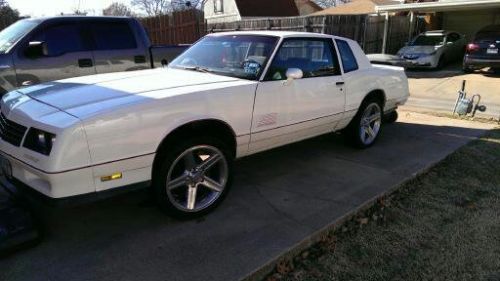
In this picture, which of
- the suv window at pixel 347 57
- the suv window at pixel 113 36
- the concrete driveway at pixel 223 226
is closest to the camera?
the concrete driveway at pixel 223 226

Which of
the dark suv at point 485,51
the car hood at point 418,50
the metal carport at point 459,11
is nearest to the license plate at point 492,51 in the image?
the dark suv at point 485,51

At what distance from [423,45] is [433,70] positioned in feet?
4.22

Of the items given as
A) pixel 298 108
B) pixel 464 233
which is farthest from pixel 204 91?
pixel 464 233

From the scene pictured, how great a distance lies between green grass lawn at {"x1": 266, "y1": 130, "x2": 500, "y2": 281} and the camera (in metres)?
3.14

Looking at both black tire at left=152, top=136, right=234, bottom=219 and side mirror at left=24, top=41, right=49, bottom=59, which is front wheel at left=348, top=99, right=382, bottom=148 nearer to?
black tire at left=152, top=136, right=234, bottom=219

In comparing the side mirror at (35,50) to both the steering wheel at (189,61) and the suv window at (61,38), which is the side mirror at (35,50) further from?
the steering wheel at (189,61)

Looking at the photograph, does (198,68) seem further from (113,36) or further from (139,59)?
(113,36)

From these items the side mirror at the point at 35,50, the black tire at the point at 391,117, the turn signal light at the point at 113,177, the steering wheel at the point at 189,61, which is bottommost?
the black tire at the point at 391,117

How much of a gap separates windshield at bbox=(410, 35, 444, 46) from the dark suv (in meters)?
2.18

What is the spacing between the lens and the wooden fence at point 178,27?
48.5 ft

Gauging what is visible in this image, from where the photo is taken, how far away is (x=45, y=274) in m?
2.88

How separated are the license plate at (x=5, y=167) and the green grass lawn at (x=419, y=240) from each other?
2.21 meters

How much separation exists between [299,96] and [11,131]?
2.74m

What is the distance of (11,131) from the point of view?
10.7 feet
